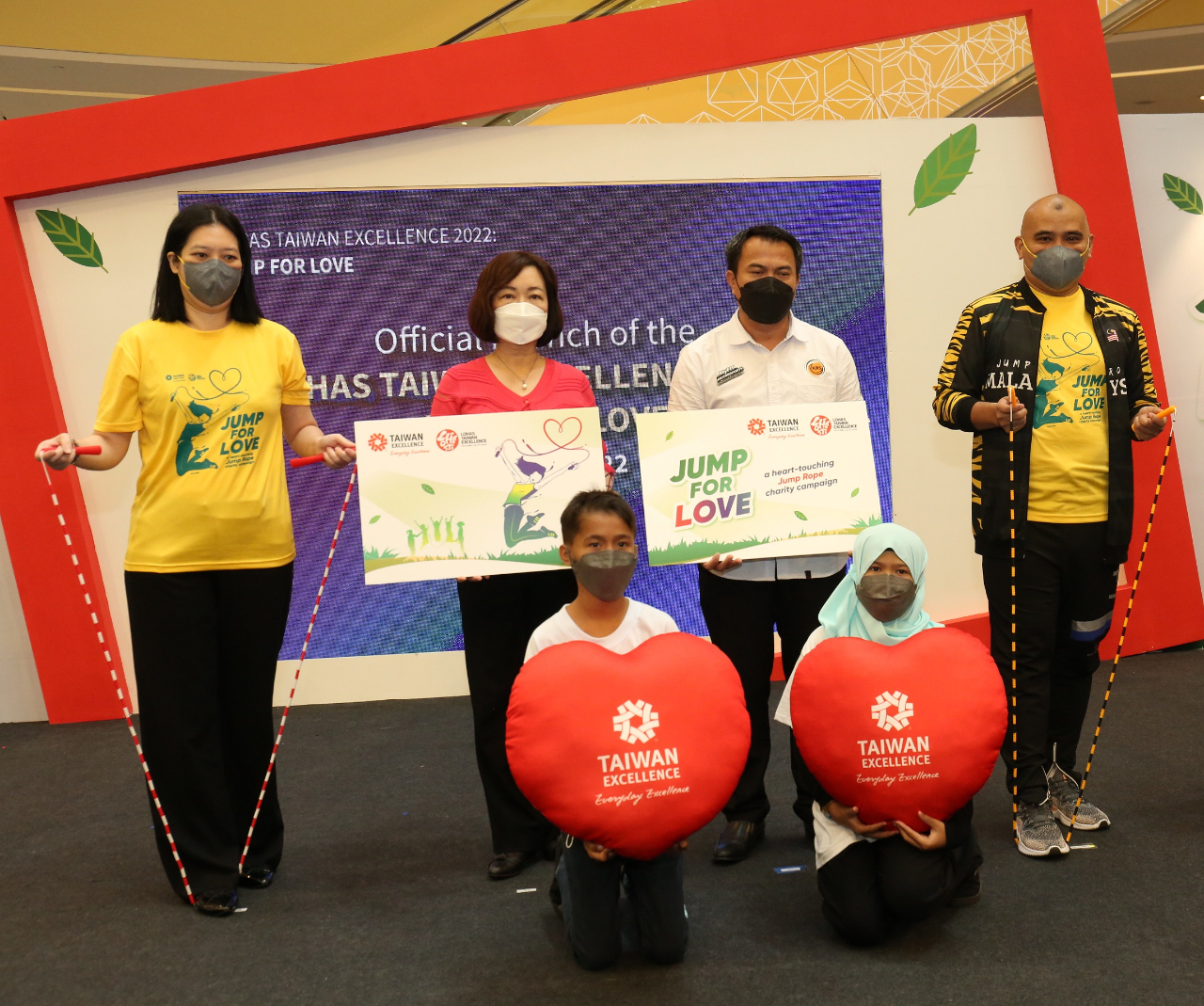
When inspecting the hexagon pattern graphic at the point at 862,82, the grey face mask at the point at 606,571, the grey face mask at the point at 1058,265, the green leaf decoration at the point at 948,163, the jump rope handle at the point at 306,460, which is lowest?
the grey face mask at the point at 606,571

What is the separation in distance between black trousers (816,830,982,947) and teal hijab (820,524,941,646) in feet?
1.36

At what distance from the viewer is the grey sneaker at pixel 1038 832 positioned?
2.56 m

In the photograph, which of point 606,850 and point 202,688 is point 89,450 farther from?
point 606,850

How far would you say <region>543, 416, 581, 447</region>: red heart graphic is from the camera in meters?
2.53

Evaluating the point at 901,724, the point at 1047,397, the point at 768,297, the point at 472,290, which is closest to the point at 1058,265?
the point at 1047,397

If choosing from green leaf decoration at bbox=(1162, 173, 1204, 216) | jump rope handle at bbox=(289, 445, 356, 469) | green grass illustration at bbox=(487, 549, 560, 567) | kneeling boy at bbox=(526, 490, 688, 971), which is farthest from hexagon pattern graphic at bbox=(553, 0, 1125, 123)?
kneeling boy at bbox=(526, 490, 688, 971)

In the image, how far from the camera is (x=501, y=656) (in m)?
2.61

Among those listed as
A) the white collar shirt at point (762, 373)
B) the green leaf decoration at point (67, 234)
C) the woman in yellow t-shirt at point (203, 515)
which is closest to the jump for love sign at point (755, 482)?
the white collar shirt at point (762, 373)

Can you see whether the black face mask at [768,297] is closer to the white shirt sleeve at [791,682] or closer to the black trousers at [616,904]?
the white shirt sleeve at [791,682]

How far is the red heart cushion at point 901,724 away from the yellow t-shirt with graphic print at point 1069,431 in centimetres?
68

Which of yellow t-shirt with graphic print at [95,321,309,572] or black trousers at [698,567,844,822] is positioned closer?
yellow t-shirt with graphic print at [95,321,309,572]

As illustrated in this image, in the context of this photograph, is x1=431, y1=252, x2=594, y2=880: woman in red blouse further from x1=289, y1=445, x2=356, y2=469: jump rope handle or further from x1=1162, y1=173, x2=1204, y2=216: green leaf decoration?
x1=1162, y1=173, x2=1204, y2=216: green leaf decoration

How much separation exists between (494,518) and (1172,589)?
3.42 metres

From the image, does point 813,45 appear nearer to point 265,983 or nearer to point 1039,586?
point 1039,586
